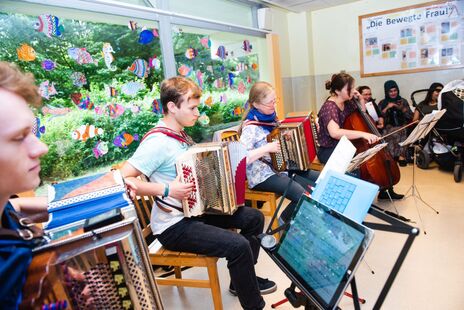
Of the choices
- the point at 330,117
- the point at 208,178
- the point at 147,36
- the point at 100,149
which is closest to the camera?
the point at 208,178

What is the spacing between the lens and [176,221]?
5.37ft

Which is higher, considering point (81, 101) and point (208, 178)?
point (81, 101)

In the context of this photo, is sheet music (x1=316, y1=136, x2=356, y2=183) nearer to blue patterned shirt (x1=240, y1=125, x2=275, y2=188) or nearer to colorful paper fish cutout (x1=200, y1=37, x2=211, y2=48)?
blue patterned shirt (x1=240, y1=125, x2=275, y2=188)

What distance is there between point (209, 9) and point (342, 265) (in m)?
3.64

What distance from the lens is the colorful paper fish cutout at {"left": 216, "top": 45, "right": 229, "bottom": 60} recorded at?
3891 mm

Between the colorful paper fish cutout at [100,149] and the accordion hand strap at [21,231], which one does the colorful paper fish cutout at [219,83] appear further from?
the accordion hand strap at [21,231]

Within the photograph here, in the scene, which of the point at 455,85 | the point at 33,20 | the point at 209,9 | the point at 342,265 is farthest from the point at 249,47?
the point at 342,265

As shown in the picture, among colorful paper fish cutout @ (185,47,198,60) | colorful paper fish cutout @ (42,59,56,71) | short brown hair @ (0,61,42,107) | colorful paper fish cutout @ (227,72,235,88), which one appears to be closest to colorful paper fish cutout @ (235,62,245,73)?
colorful paper fish cutout @ (227,72,235,88)

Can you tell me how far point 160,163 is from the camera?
161cm

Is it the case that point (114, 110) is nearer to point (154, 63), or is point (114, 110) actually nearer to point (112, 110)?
point (112, 110)

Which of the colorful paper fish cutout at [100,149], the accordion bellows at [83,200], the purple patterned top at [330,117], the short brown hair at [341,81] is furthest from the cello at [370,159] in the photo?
the accordion bellows at [83,200]

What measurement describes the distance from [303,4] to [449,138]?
9.03 ft

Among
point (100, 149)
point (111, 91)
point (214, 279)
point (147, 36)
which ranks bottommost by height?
point (214, 279)

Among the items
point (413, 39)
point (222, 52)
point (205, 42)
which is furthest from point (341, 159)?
point (413, 39)
